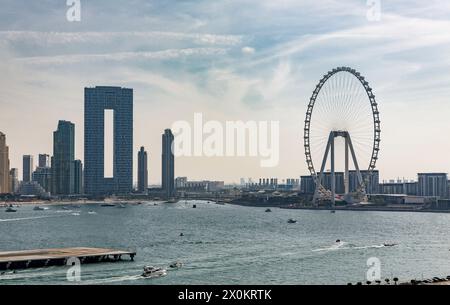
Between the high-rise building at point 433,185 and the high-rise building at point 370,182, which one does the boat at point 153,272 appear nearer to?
the high-rise building at point 433,185

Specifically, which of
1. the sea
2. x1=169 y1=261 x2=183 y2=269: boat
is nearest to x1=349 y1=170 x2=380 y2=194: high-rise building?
the sea

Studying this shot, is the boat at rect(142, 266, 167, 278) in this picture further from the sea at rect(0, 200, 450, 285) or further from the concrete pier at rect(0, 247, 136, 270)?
the concrete pier at rect(0, 247, 136, 270)

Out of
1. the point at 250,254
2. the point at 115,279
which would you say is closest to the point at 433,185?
the point at 250,254

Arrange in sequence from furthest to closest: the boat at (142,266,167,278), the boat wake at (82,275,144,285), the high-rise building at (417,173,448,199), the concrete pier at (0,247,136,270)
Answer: the high-rise building at (417,173,448,199), the concrete pier at (0,247,136,270), the boat at (142,266,167,278), the boat wake at (82,275,144,285)

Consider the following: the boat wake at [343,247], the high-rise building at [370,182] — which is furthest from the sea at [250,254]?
the high-rise building at [370,182]

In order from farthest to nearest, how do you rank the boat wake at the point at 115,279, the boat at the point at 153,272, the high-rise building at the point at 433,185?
the high-rise building at the point at 433,185 < the boat at the point at 153,272 < the boat wake at the point at 115,279

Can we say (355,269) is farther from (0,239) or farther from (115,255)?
(0,239)

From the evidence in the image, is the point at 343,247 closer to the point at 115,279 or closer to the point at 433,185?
the point at 115,279
